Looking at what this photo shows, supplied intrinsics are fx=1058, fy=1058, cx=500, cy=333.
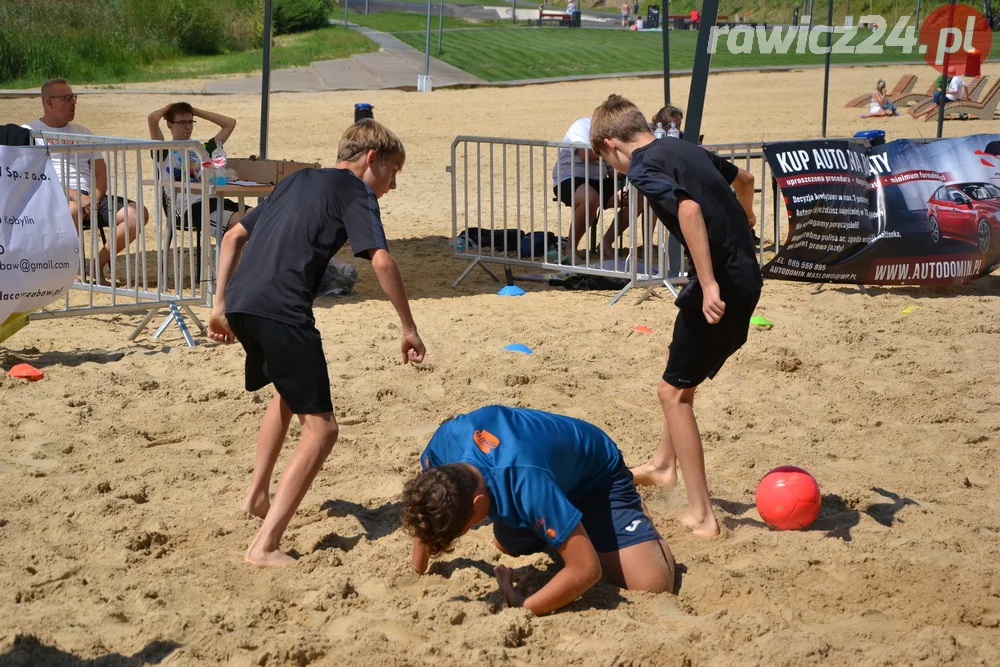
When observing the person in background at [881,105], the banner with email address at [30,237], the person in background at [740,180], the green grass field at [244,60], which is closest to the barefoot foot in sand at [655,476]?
the person in background at [740,180]

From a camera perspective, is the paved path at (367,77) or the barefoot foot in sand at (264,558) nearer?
the barefoot foot in sand at (264,558)

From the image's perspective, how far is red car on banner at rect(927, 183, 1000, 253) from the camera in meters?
9.05

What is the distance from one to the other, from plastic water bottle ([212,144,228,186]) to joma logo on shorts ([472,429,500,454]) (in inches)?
204

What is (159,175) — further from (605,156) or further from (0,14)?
(0,14)

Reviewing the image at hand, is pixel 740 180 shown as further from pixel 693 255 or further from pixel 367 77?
pixel 367 77

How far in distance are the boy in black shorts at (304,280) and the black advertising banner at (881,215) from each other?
5.59 metres

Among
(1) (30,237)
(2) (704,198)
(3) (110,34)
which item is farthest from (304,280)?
(3) (110,34)

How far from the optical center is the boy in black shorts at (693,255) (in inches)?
165

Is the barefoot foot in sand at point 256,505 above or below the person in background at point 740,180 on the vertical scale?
below

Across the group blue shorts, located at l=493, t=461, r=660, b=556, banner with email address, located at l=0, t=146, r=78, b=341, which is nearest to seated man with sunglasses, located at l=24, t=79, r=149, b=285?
banner with email address, located at l=0, t=146, r=78, b=341

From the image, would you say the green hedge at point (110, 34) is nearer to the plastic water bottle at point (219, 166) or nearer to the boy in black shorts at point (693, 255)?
the plastic water bottle at point (219, 166)

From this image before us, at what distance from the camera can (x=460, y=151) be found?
17531 millimetres

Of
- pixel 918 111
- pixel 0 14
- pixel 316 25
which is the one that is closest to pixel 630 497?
pixel 918 111

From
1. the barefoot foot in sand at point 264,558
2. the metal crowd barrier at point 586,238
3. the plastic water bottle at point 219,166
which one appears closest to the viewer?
the barefoot foot in sand at point 264,558
